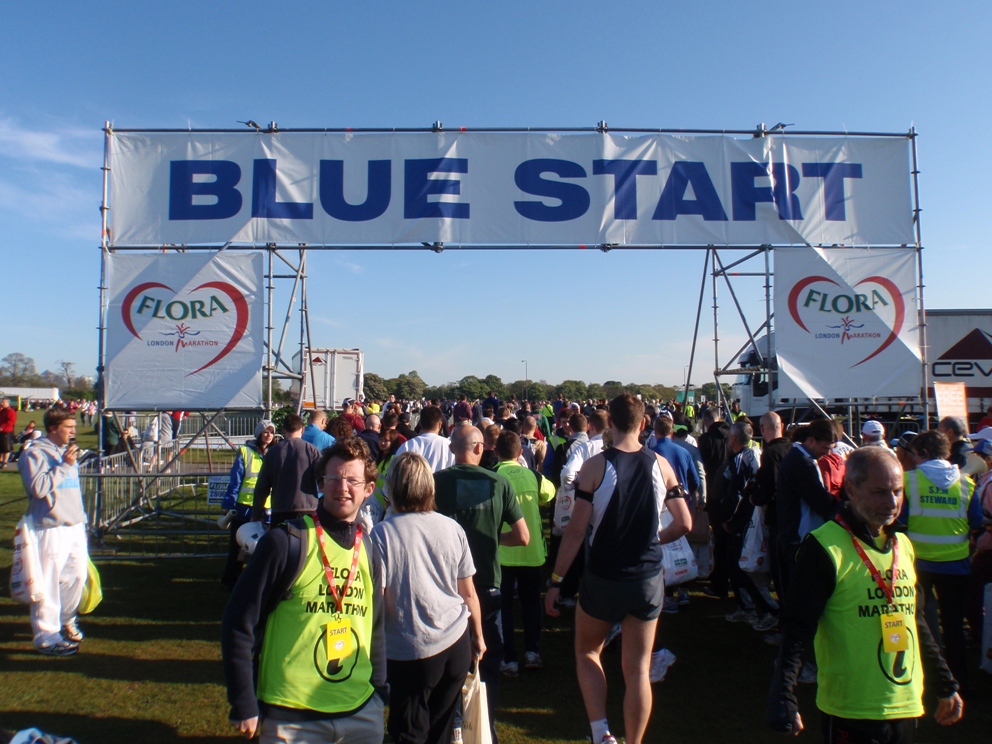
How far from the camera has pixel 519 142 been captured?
30.8ft

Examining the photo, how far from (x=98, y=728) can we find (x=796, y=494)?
4981mm

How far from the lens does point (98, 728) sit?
13.8 ft

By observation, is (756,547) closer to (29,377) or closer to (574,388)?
(574,388)

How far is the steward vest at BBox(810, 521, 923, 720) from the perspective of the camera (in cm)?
249

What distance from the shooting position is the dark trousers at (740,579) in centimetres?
600

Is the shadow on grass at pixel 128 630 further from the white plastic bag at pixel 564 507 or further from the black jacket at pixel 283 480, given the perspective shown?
the white plastic bag at pixel 564 507

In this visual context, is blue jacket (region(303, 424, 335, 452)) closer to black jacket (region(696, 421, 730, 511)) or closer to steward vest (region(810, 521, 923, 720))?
black jacket (region(696, 421, 730, 511))

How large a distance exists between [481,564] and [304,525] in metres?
1.76

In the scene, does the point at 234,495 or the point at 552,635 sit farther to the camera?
the point at 234,495

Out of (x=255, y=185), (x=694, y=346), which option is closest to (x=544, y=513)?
(x=694, y=346)

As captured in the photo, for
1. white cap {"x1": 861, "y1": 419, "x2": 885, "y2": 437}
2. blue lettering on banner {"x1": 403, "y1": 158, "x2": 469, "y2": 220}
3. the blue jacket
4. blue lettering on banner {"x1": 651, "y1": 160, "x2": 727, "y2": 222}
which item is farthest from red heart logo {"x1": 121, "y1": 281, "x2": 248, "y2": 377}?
white cap {"x1": 861, "y1": 419, "x2": 885, "y2": 437}

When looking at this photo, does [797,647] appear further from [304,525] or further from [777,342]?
[777,342]

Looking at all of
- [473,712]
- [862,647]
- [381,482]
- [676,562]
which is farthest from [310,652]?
[381,482]

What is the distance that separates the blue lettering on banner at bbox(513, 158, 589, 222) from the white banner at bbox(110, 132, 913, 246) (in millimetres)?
14
